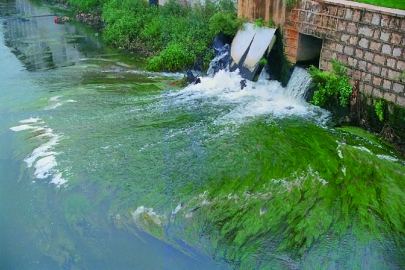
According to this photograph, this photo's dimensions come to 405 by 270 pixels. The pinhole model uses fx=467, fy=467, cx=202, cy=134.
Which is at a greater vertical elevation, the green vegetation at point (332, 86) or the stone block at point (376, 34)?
the stone block at point (376, 34)

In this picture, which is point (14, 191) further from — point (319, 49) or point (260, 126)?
point (319, 49)

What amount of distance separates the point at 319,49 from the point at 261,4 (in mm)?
2422

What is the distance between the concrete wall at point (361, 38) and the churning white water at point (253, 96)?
0.96m

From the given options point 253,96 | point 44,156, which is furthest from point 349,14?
point 44,156

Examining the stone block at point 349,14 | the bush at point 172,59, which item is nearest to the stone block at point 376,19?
Answer: the stone block at point 349,14

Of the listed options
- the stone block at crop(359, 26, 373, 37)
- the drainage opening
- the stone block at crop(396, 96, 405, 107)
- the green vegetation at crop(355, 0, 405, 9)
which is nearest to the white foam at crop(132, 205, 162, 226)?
the stone block at crop(396, 96, 405, 107)

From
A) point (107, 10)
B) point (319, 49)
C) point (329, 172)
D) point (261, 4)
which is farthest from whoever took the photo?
point (107, 10)

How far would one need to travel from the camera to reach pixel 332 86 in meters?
11.9

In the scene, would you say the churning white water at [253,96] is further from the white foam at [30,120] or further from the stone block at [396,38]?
the white foam at [30,120]

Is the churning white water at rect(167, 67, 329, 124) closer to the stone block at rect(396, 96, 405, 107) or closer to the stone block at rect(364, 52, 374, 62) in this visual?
the stone block at rect(364, 52, 374, 62)

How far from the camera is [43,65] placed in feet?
57.9

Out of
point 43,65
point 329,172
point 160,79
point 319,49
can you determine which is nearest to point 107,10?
point 43,65

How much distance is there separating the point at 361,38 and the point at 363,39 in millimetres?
66

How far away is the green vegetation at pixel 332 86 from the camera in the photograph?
38.2 ft
